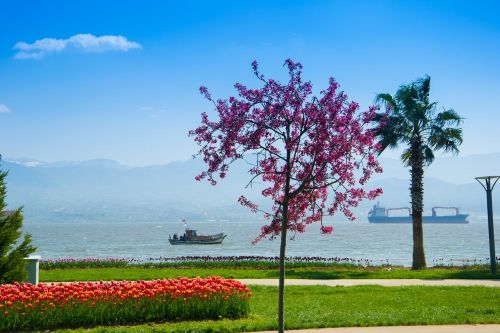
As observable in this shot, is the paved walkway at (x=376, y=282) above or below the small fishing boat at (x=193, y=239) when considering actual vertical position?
below

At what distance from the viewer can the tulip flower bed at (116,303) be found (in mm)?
11555

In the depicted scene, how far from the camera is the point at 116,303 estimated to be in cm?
1224

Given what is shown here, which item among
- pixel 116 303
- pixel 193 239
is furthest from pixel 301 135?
pixel 193 239

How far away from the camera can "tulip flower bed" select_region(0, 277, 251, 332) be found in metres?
11.6

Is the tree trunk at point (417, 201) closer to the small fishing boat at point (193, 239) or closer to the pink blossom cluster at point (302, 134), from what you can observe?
the pink blossom cluster at point (302, 134)

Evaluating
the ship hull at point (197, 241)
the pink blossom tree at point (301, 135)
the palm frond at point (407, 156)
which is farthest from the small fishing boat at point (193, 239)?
the pink blossom tree at point (301, 135)

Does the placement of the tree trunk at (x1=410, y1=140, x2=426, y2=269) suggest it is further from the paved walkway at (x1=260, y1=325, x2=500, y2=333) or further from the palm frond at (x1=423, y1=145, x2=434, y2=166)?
Result: the paved walkway at (x1=260, y1=325, x2=500, y2=333)

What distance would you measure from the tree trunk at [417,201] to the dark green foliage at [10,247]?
69.3ft

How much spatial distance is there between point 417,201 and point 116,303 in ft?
70.9

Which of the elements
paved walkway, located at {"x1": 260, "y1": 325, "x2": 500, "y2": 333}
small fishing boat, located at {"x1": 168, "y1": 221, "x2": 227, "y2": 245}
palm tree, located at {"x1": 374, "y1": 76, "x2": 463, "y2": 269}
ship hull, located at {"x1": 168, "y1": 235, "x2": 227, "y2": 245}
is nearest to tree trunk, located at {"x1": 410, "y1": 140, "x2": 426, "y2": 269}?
palm tree, located at {"x1": 374, "y1": 76, "x2": 463, "y2": 269}

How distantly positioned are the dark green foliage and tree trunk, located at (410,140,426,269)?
21.1 metres

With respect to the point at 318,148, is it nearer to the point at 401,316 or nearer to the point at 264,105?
the point at 264,105

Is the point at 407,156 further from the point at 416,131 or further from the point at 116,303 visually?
the point at 116,303

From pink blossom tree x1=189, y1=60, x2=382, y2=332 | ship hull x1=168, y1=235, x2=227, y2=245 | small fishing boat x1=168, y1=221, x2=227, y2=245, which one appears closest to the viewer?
pink blossom tree x1=189, y1=60, x2=382, y2=332
